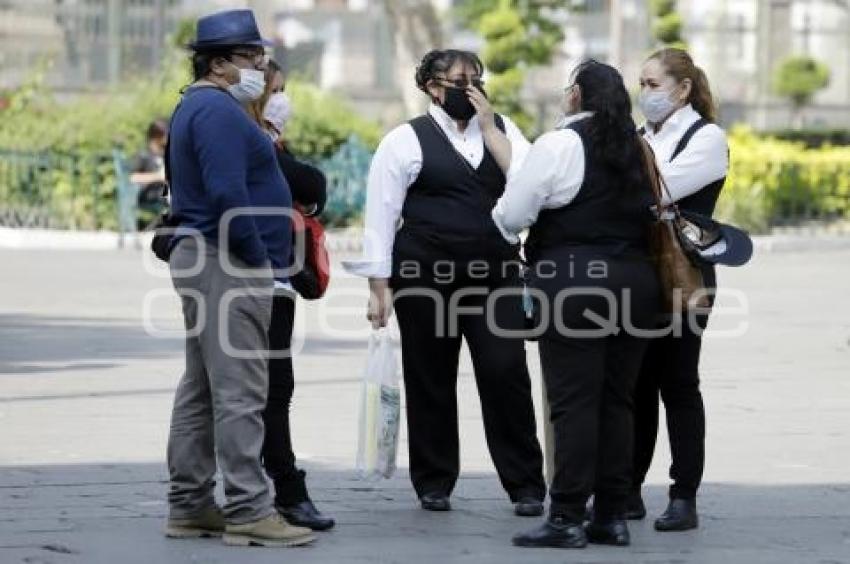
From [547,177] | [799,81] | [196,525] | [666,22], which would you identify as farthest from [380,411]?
[799,81]

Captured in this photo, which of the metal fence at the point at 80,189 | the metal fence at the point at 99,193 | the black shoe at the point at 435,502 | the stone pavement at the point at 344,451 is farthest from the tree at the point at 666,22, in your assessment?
the black shoe at the point at 435,502

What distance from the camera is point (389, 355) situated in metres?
9.30

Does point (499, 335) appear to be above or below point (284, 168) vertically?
below

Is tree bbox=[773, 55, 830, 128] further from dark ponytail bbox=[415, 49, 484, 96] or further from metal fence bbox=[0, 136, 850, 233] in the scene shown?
dark ponytail bbox=[415, 49, 484, 96]

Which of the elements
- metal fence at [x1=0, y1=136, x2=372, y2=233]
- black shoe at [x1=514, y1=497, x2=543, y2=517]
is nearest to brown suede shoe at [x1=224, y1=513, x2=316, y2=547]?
black shoe at [x1=514, y1=497, x2=543, y2=517]

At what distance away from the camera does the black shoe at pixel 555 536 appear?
8.54 meters

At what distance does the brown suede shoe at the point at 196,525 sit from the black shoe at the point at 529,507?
129cm

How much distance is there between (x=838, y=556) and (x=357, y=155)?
1943 centimetres

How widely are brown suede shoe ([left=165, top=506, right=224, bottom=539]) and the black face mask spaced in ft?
6.04

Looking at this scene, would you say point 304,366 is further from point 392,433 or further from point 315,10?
point 315,10

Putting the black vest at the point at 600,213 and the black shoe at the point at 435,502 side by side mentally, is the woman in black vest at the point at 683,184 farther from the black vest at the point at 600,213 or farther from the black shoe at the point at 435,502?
the black shoe at the point at 435,502

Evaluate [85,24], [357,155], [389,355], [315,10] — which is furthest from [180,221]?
[315,10]

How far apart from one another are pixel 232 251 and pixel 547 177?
3.70 feet

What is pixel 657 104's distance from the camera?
29.8ft
